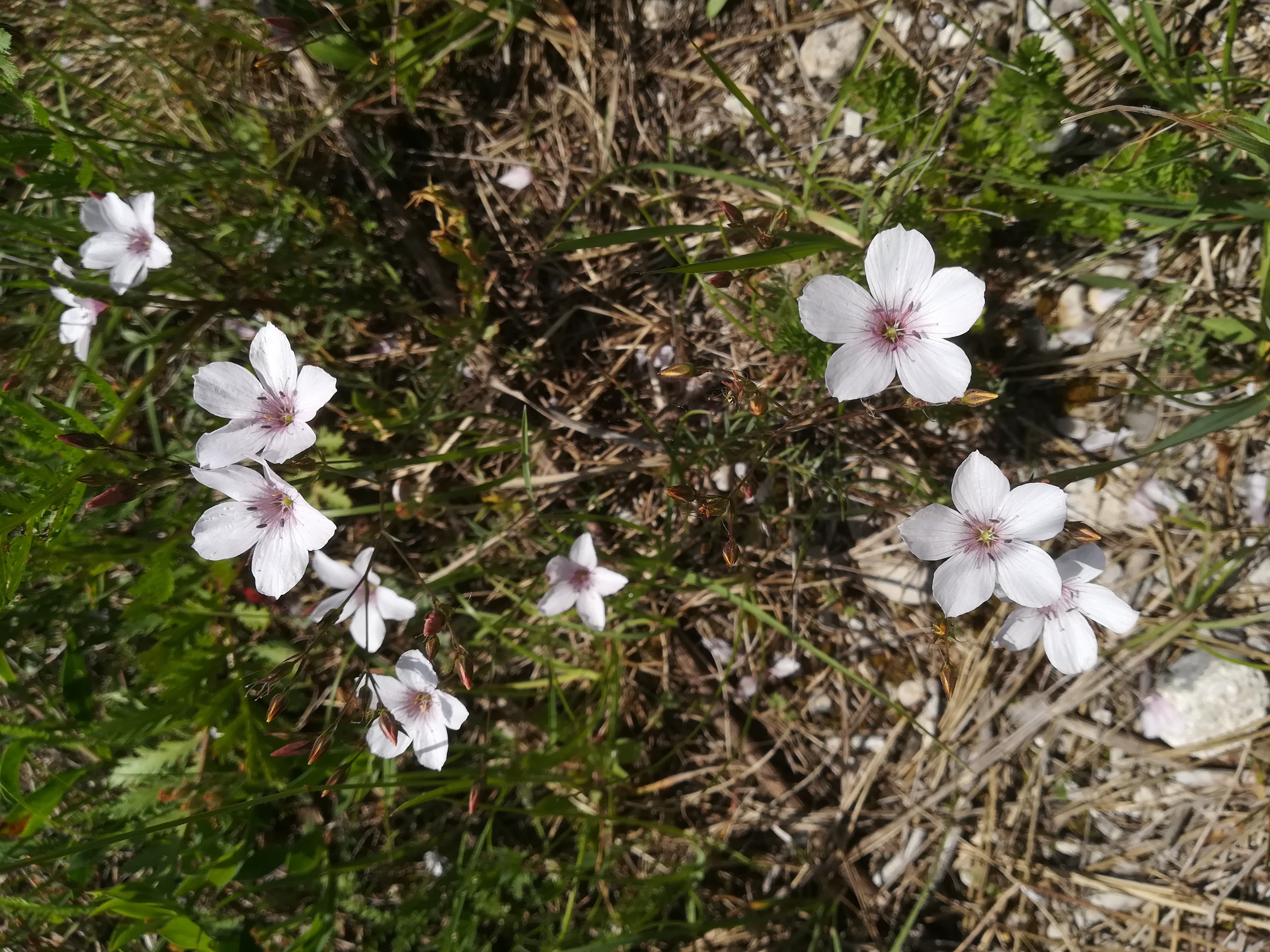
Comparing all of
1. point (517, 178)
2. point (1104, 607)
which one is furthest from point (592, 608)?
point (517, 178)

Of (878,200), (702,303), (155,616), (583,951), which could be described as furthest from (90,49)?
(583,951)

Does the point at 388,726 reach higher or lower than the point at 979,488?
lower

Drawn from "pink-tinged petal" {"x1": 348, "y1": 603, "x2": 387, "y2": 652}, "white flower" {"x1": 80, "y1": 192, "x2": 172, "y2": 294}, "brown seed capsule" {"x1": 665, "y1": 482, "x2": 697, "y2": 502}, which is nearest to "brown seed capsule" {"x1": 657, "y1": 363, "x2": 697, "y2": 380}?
"brown seed capsule" {"x1": 665, "y1": 482, "x2": 697, "y2": 502}

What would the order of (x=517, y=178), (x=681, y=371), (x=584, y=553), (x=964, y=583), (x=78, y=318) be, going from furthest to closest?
(x=517, y=178), (x=78, y=318), (x=584, y=553), (x=681, y=371), (x=964, y=583)

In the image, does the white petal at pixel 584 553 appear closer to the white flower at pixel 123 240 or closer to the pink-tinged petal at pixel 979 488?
the pink-tinged petal at pixel 979 488

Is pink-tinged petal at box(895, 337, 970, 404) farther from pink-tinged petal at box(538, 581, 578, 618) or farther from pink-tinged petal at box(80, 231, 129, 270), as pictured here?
pink-tinged petal at box(80, 231, 129, 270)

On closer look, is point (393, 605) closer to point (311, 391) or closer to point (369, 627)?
point (369, 627)
